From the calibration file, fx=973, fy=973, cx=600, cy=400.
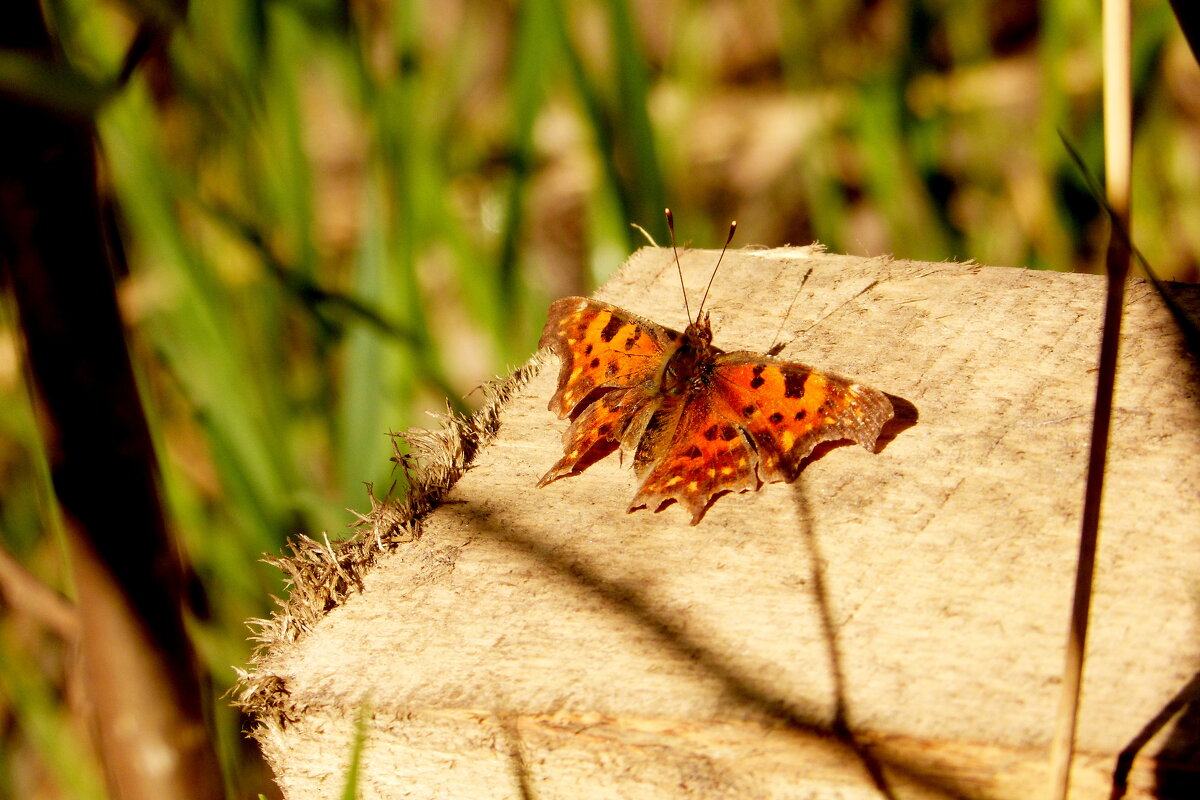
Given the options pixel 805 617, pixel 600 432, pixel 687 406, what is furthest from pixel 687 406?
pixel 805 617

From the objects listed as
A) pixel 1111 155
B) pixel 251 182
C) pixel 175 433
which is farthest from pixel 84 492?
pixel 175 433

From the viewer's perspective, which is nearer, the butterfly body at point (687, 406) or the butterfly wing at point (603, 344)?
the butterfly body at point (687, 406)

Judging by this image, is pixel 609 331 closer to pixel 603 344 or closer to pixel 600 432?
pixel 603 344

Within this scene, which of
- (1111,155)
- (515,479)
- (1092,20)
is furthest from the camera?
(1092,20)

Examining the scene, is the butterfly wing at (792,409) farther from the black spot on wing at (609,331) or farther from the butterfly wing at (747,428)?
the black spot on wing at (609,331)

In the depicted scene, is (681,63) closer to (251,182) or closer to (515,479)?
(251,182)

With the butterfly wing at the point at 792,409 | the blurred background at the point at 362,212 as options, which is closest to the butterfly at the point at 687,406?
the butterfly wing at the point at 792,409

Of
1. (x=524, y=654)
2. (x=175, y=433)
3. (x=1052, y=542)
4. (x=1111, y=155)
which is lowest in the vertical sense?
(x=524, y=654)

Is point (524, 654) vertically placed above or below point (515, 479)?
below
